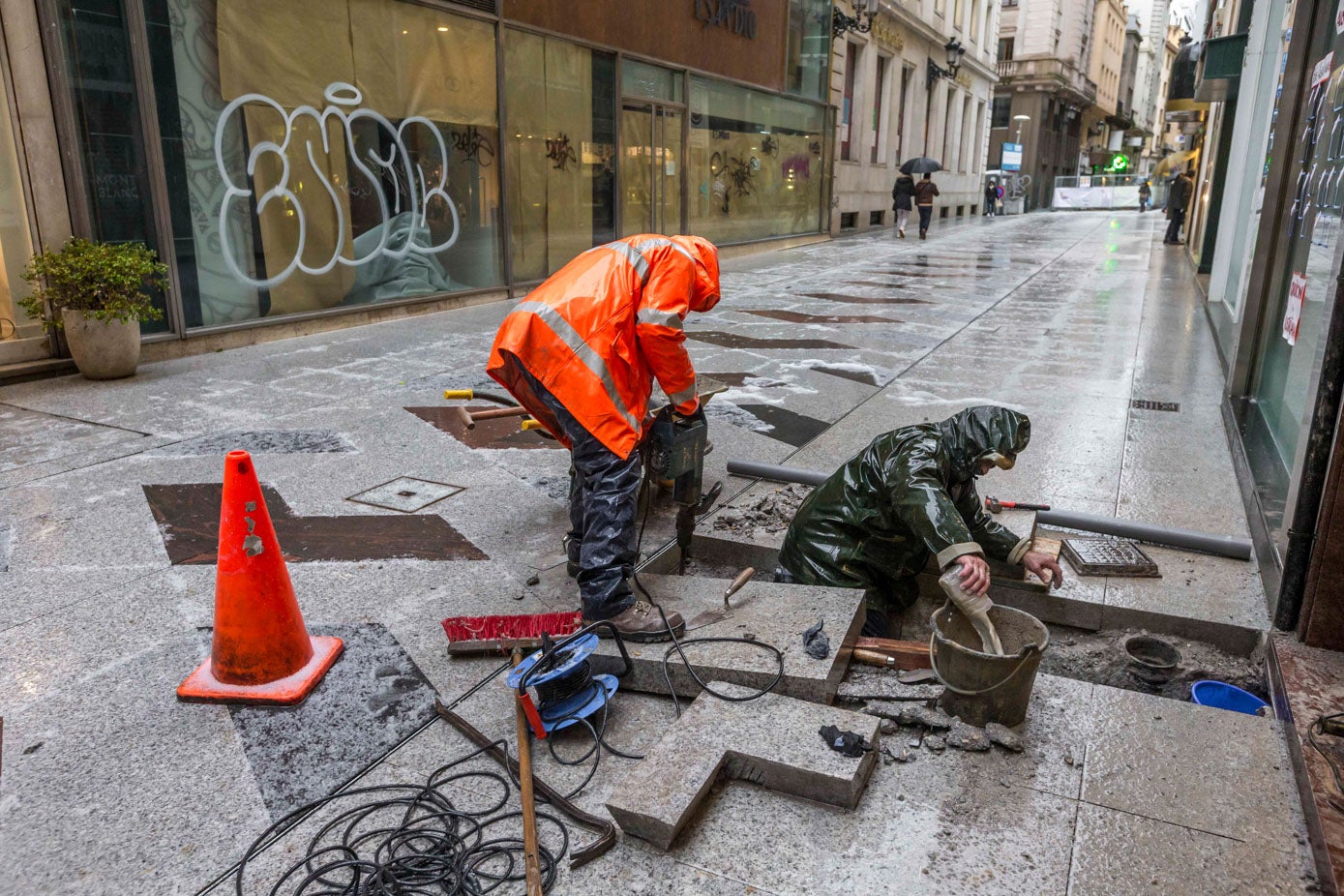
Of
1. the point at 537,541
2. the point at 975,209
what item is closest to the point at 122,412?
the point at 537,541

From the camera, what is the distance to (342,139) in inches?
354

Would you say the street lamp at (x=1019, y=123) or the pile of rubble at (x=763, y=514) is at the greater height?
the street lamp at (x=1019, y=123)

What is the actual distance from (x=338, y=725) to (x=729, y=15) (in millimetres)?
16314

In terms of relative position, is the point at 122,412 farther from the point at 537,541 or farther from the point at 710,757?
the point at 710,757

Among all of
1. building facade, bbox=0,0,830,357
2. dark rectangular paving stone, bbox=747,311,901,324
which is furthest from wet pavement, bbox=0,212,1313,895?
dark rectangular paving stone, bbox=747,311,901,324

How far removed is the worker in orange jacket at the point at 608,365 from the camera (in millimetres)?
2975

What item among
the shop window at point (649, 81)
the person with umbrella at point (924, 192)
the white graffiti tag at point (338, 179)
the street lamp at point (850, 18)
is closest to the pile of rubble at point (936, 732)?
the white graffiti tag at point (338, 179)

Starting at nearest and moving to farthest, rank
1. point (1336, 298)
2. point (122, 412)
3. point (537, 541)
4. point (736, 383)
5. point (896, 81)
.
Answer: point (1336, 298) < point (537, 541) < point (122, 412) < point (736, 383) < point (896, 81)

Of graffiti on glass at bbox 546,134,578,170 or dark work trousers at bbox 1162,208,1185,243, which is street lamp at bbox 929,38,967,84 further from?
graffiti on glass at bbox 546,134,578,170

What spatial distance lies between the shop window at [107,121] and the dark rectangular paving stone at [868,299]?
7.78 meters

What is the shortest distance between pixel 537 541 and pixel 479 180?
26.0 ft

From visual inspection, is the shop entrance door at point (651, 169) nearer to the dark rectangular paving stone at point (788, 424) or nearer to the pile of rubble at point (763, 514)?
the dark rectangular paving stone at point (788, 424)

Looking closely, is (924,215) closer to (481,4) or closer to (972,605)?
(481,4)

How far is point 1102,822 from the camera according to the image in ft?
7.38
